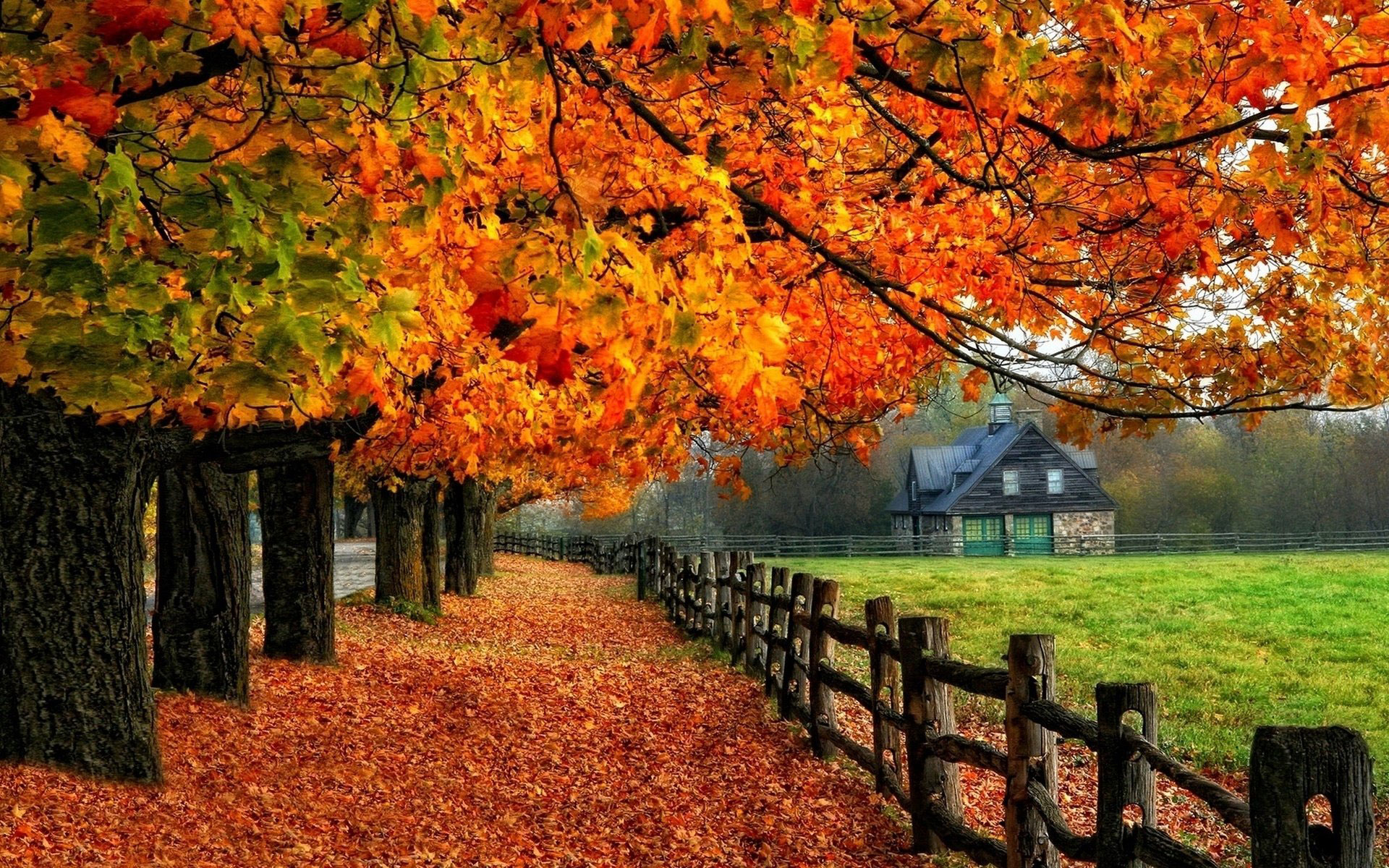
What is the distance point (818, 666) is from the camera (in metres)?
10.4

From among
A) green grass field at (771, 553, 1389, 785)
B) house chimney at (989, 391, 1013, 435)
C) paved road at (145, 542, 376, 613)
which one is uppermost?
house chimney at (989, 391, 1013, 435)

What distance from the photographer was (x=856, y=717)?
12773mm

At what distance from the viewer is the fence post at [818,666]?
10.1 meters

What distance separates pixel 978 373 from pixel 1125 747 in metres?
6.02

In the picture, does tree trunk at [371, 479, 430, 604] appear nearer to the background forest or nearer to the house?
the background forest

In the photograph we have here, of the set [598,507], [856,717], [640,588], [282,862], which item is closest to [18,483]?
[282,862]

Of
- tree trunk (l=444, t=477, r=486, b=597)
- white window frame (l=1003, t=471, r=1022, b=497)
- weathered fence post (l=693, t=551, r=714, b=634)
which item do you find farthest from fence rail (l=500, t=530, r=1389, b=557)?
weathered fence post (l=693, t=551, r=714, b=634)

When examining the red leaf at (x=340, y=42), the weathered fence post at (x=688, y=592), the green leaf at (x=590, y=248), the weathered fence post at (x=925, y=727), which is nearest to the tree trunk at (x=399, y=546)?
the weathered fence post at (x=688, y=592)

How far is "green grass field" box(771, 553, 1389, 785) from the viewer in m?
13.6

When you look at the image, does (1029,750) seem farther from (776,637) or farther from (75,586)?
(776,637)

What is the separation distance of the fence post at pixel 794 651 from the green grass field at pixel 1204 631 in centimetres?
401

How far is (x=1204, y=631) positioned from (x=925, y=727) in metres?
14.7

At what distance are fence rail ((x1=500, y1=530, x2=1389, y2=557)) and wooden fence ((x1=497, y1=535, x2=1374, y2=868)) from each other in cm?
3912

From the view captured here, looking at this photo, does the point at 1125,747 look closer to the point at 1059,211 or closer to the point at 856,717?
the point at 1059,211
